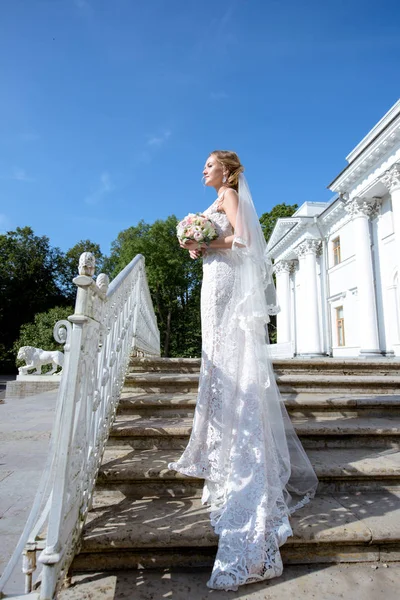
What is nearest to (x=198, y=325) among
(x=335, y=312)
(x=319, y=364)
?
(x=335, y=312)

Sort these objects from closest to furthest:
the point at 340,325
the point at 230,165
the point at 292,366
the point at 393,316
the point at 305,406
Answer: the point at 230,165 → the point at 305,406 → the point at 292,366 → the point at 393,316 → the point at 340,325

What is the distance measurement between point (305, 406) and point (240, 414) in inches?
54.2

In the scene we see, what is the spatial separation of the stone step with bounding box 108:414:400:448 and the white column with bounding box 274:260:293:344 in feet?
64.1

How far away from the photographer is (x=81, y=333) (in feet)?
5.28

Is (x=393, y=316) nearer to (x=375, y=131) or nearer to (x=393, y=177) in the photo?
(x=393, y=177)

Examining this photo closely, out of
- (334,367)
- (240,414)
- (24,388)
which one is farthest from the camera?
(24,388)

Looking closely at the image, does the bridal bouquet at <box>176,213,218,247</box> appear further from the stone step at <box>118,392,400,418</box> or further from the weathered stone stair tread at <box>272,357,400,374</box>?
the weathered stone stair tread at <box>272,357,400,374</box>

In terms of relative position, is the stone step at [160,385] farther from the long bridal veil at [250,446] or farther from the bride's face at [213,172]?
the bride's face at [213,172]

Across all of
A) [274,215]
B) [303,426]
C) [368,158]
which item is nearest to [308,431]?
[303,426]

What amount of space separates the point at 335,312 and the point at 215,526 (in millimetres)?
17160

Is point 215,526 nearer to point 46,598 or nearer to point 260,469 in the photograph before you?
point 260,469

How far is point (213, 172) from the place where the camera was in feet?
8.34

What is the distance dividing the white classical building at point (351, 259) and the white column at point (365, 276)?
0.11ft

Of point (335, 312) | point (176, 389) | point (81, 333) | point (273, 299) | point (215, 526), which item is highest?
point (335, 312)
